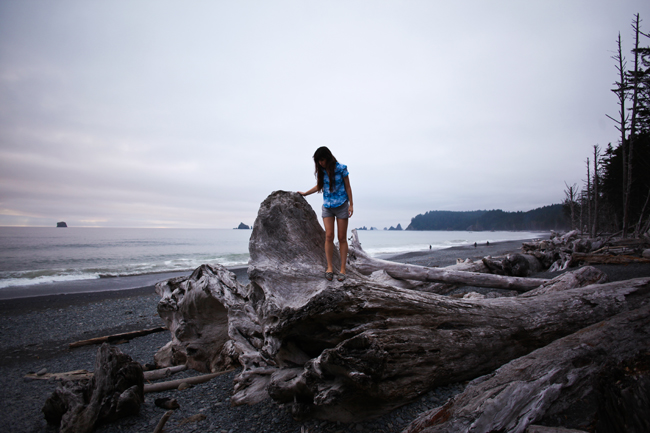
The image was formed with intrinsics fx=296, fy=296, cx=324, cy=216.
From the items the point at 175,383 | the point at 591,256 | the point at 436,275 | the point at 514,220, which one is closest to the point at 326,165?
the point at 175,383

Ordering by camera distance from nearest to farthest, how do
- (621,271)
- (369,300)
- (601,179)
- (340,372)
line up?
(340,372) → (369,300) → (621,271) → (601,179)

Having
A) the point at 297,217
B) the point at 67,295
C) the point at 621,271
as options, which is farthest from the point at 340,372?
the point at 67,295

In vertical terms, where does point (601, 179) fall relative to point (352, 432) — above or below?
above

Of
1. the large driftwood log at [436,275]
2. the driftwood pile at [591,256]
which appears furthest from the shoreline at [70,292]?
the driftwood pile at [591,256]

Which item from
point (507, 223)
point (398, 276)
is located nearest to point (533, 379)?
point (398, 276)

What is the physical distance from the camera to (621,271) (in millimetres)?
8078

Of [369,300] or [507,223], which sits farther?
[507,223]

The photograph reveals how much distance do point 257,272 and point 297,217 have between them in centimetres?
98

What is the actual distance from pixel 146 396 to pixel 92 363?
3168 mm

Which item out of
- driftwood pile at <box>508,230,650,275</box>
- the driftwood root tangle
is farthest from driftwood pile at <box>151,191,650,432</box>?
driftwood pile at <box>508,230,650,275</box>

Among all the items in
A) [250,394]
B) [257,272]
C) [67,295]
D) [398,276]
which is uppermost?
[257,272]

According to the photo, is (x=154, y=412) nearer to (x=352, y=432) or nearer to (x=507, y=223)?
(x=352, y=432)

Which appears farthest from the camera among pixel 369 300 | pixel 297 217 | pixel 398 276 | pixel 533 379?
pixel 398 276

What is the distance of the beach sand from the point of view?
3400 mm
